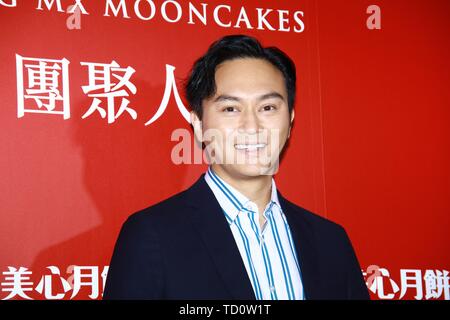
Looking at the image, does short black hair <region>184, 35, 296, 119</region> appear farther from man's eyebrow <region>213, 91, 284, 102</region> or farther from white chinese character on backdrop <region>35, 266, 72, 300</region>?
white chinese character on backdrop <region>35, 266, 72, 300</region>

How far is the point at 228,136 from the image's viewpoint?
1732mm

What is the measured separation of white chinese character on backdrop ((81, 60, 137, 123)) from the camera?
204 centimetres

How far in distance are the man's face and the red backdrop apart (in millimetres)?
347

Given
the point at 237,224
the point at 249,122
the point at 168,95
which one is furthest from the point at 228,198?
the point at 168,95

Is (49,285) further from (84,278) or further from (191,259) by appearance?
(191,259)

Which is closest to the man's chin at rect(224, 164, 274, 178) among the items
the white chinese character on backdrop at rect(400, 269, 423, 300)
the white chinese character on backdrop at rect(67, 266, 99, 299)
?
the white chinese character on backdrop at rect(67, 266, 99, 299)

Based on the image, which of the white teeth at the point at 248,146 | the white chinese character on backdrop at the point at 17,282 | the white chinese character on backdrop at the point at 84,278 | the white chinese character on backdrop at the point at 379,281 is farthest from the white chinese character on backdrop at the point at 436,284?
the white chinese character on backdrop at the point at 17,282

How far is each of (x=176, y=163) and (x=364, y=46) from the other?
853mm

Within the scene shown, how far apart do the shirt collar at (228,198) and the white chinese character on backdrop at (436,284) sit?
81cm

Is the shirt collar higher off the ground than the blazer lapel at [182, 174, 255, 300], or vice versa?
the shirt collar

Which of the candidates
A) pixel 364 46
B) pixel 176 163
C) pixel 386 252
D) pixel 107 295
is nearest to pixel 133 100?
pixel 176 163

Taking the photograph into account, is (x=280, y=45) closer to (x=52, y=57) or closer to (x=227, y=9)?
(x=227, y=9)

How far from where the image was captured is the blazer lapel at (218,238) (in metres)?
1.56

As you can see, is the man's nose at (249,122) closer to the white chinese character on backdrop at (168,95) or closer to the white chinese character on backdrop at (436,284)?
the white chinese character on backdrop at (168,95)
